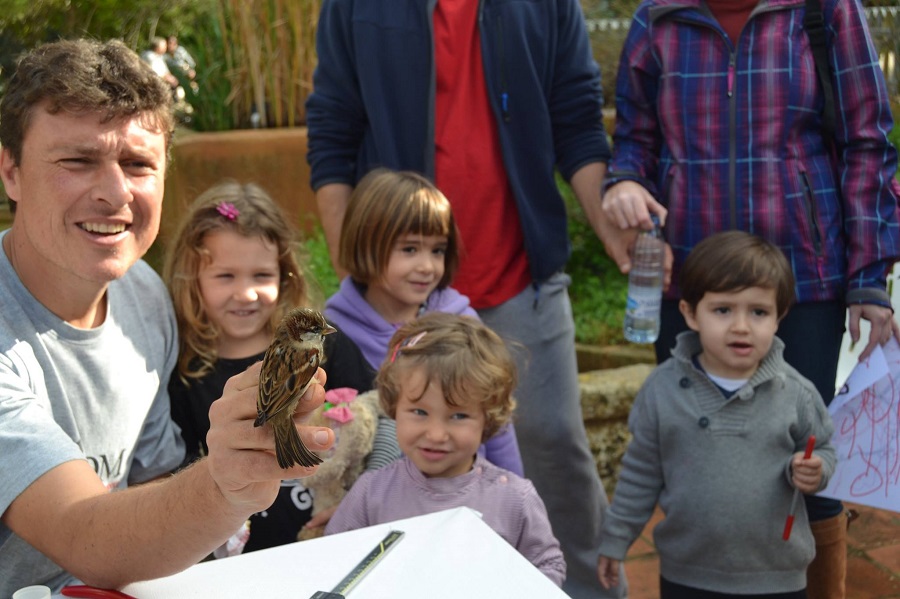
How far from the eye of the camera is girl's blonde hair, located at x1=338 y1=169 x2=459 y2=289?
10.2ft

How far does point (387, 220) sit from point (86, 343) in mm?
1120

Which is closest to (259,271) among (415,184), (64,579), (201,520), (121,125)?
(415,184)

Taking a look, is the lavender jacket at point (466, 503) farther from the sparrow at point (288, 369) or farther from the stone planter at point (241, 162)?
the stone planter at point (241, 162)

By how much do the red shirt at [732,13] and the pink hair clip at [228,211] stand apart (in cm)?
168

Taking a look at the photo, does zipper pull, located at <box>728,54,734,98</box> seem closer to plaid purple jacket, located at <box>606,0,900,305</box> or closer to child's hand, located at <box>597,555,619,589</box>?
plaid purple jacket, located at <box>606,0,900,305</box>

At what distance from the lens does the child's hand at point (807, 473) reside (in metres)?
2.81

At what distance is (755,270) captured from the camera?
9.55ft

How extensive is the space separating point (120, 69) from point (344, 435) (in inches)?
45.2

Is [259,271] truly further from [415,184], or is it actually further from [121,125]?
[121,125]

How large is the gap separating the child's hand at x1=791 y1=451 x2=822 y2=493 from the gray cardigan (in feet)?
0.13

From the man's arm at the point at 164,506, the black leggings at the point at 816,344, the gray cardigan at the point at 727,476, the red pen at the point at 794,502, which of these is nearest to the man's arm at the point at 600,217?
the gray cardigan at the point at 727,476

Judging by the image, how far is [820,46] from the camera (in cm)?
304

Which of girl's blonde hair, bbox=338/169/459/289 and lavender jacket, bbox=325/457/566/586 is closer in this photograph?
lavender jacket, bbox=325/457/566/586

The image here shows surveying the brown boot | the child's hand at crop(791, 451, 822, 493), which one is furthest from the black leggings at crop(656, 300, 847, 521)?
the child's hand at crop(791, 451, 822, 493)
